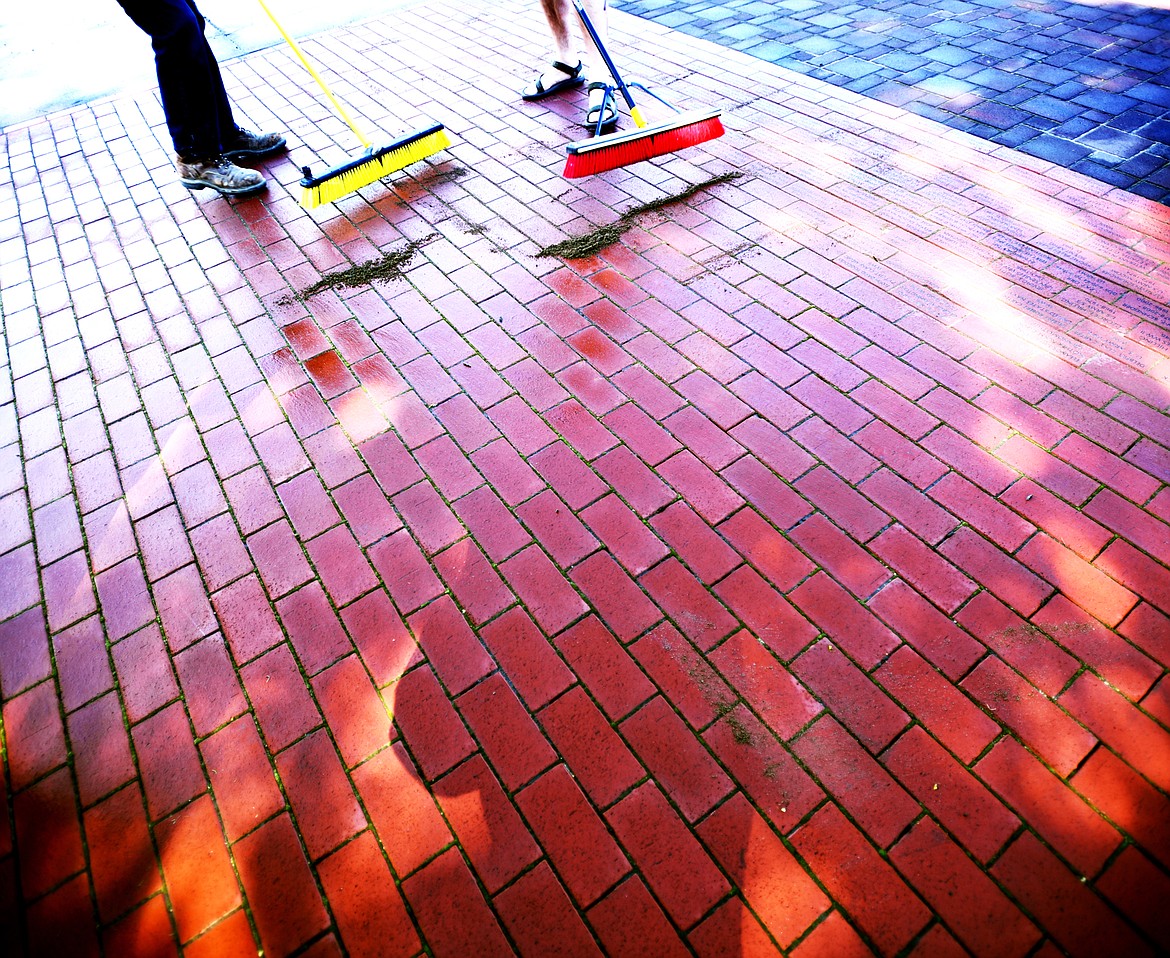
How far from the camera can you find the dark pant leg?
12.3ft

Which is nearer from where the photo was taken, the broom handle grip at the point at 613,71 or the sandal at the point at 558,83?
the broom handle grip at the point at 613,71

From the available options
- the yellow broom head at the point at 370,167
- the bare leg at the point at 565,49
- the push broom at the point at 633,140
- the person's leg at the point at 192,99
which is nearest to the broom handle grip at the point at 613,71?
the push broom at the point at 633,140

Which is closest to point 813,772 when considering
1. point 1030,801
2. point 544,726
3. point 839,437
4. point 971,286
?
Answer: point 1030,801

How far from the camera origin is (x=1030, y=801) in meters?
1.77

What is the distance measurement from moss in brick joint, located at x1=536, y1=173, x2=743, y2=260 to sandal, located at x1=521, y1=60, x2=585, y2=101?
1.72 m

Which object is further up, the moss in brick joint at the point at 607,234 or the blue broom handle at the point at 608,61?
the blue broom handle at the point at 608,61

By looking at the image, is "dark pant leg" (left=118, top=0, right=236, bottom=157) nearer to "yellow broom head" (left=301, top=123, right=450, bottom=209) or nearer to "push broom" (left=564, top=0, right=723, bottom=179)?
"yellow broom head" (left=301, top=123, right=450, bottom=209)

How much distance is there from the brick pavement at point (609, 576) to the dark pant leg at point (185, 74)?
723 mm

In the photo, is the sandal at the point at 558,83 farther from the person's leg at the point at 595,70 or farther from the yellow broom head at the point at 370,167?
the yellow broom head at the point at 370,167

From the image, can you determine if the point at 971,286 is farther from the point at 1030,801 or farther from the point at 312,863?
the point at 312,863

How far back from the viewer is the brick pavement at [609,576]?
5.75 ft

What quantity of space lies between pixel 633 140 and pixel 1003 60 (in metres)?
3.07

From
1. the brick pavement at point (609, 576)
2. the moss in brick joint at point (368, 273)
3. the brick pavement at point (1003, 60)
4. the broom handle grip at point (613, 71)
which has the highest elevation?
the broom handle grip at point (613, 71)

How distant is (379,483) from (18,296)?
2.80 metres
